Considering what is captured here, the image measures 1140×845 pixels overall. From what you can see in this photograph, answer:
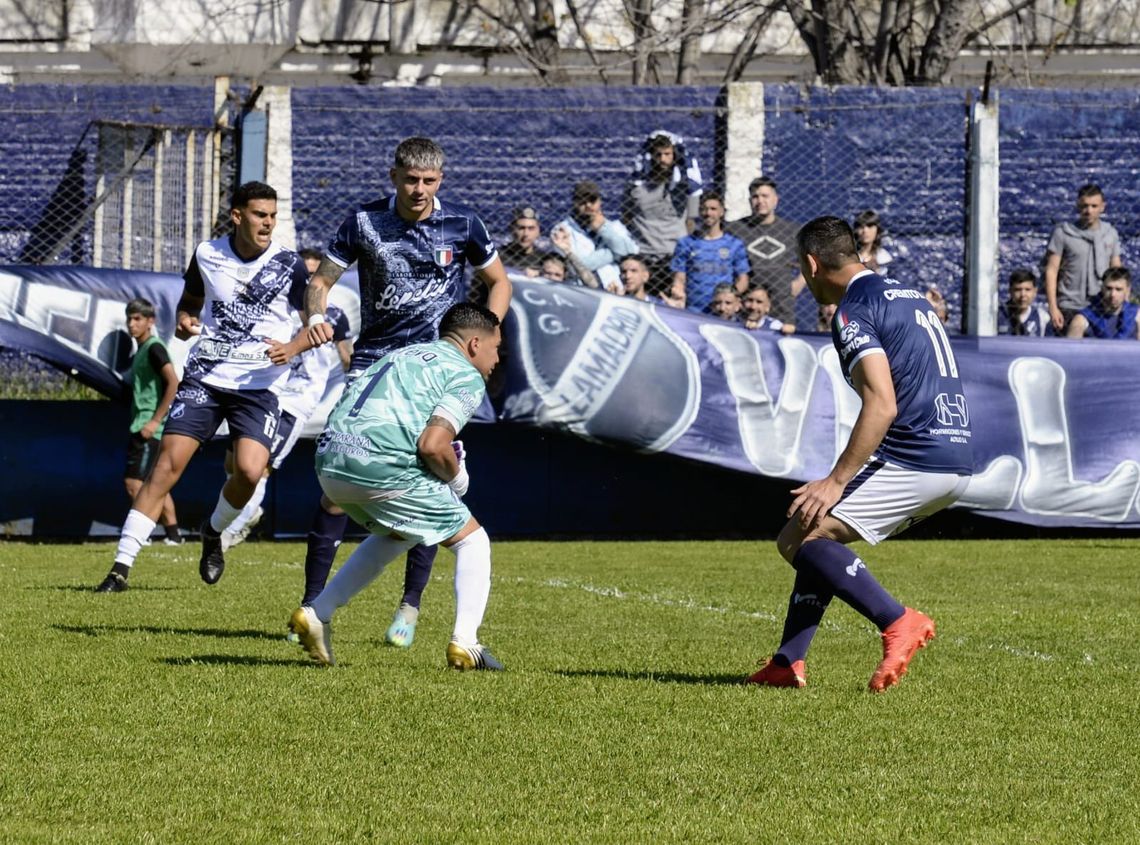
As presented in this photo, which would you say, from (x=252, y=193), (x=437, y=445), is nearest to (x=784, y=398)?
(x=252, y=193)

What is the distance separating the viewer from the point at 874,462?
627cm

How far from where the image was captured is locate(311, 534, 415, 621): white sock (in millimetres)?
6418

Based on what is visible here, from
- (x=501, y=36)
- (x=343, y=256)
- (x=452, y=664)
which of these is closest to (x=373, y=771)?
(x=452, y=664)

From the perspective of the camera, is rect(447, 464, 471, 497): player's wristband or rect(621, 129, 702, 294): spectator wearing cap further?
rect(621, 129, 702, 294): spectator wearing cap

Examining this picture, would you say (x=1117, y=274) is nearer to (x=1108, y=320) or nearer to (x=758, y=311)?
(x=1108, y=320)

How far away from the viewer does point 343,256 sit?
7.62 m

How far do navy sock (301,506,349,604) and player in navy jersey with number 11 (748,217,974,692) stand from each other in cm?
220

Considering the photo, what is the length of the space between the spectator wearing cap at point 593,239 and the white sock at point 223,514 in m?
5.48

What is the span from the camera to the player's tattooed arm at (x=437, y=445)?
238 inches

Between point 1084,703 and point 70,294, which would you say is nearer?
point 1084,703

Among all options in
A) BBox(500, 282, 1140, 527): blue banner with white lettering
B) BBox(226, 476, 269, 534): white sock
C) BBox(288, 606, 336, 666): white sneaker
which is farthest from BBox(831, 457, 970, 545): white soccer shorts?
BBox(500, 282, 1140, 527): blue banner with white lettering

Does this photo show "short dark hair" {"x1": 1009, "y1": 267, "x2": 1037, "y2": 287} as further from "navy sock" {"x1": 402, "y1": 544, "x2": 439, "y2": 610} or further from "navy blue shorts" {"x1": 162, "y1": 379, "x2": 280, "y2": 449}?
"navy sock" {"x1": 402, "y1": 544, "x2": 439, "y2": 610}

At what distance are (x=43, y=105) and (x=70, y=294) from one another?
325 cm

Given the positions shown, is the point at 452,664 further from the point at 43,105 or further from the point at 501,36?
the point at 501,36
